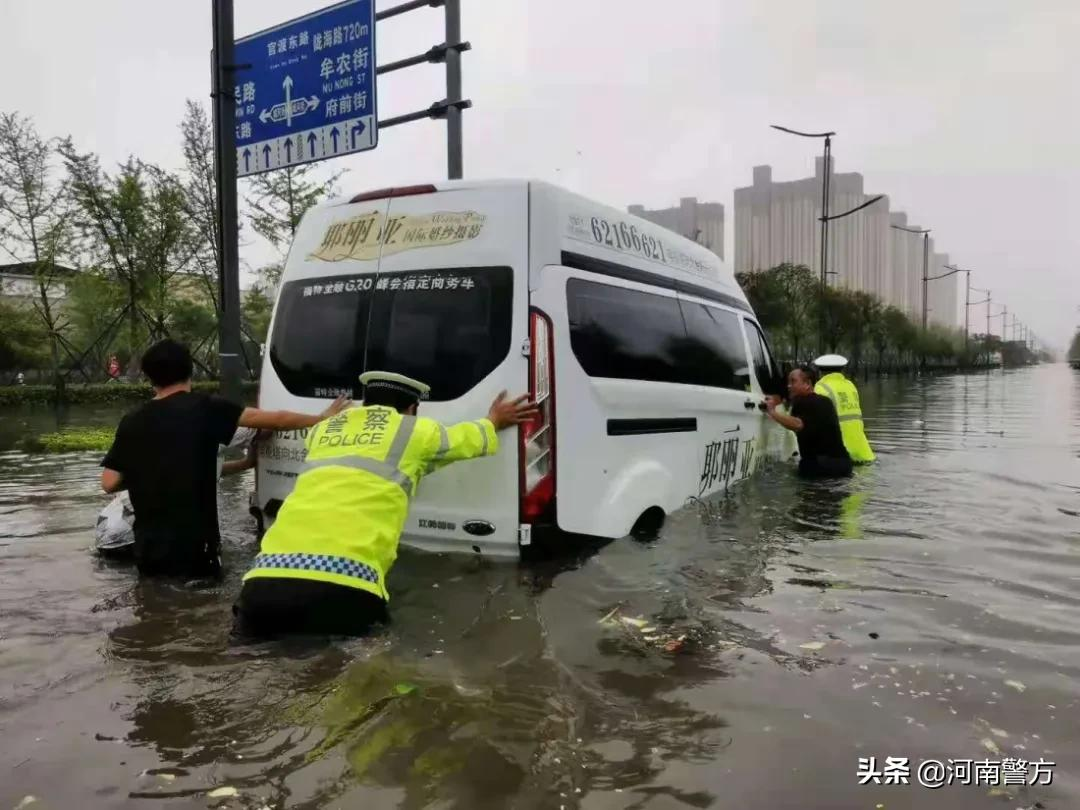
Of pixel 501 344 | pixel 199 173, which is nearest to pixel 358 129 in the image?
pixel 501 344

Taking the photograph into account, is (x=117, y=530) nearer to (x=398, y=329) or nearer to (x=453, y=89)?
(x=398, y=329)

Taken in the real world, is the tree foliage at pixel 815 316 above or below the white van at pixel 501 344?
above

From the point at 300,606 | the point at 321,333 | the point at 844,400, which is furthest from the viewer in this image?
the point at 844,400

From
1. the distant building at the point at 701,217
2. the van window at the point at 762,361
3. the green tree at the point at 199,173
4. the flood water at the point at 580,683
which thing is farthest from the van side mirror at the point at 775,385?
the distant building at the point at 701,217

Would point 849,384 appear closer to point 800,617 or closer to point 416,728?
point 800,617

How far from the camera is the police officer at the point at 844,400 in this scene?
28.8 feet

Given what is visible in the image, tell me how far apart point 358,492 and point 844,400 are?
22.1ft

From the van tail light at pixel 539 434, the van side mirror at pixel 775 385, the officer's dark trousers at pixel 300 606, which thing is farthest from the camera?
the van side mirror at pixel 775 385

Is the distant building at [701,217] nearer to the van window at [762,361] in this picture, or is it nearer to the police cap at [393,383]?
the van window at [762,361]

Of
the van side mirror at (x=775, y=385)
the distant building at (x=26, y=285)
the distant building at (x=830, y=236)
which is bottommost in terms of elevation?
the van side mirror at (x=775, y=385)

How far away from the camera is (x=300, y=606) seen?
3324 mm

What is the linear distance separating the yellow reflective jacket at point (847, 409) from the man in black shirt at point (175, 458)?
595 centimetres

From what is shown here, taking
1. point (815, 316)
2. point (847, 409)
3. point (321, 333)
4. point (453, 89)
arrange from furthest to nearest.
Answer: point (815, 316) < point (453, 89) < point (847, 409) < point (321, 333)

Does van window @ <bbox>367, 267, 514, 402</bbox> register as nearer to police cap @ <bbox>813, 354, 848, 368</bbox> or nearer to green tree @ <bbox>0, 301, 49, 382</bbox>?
police cap @ <bbox>813, 354, 848, 368</bbox>
